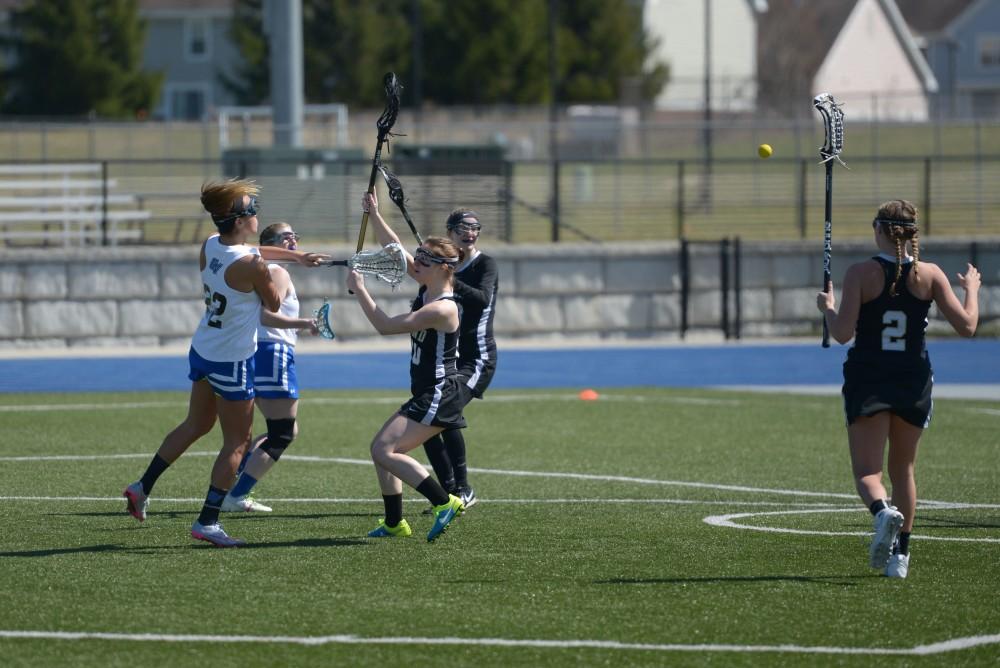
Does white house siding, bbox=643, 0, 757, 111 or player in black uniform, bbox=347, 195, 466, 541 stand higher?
white house siding, bbox=643, 0, 757, 111

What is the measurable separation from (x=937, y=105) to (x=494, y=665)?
5812cm

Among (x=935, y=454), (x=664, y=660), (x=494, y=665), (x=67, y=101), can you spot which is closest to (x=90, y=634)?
(x=494, y=665)

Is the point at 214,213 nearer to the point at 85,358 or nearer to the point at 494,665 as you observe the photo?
the point at 494,665

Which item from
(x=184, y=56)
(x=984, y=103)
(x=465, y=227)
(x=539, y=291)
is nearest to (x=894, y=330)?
(x=465, y=227)

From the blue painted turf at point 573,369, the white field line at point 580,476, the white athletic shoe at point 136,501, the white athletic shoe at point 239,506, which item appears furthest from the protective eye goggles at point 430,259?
the blue painted turf at point 573,369

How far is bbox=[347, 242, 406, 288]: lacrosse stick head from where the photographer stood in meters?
8.33

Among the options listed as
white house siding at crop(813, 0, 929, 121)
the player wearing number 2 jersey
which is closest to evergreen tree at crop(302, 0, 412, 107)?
white house siding at crop(813, 0, 929, 121)

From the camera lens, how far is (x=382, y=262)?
8406 mm

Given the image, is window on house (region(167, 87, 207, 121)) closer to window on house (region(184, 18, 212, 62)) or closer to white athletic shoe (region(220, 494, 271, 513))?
window on house (region(184, 18, 212, 62))

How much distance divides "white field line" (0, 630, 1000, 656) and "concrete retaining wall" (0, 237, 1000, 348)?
50.6ft

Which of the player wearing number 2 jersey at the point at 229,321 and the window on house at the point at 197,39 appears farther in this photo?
the window on house at the point at 197,39

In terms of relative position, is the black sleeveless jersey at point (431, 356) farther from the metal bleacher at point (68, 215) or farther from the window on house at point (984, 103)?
the window on house at point (984, 103)

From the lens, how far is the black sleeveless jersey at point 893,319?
24.7 feet

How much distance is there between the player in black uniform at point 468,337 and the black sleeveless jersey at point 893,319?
280 centimetres
